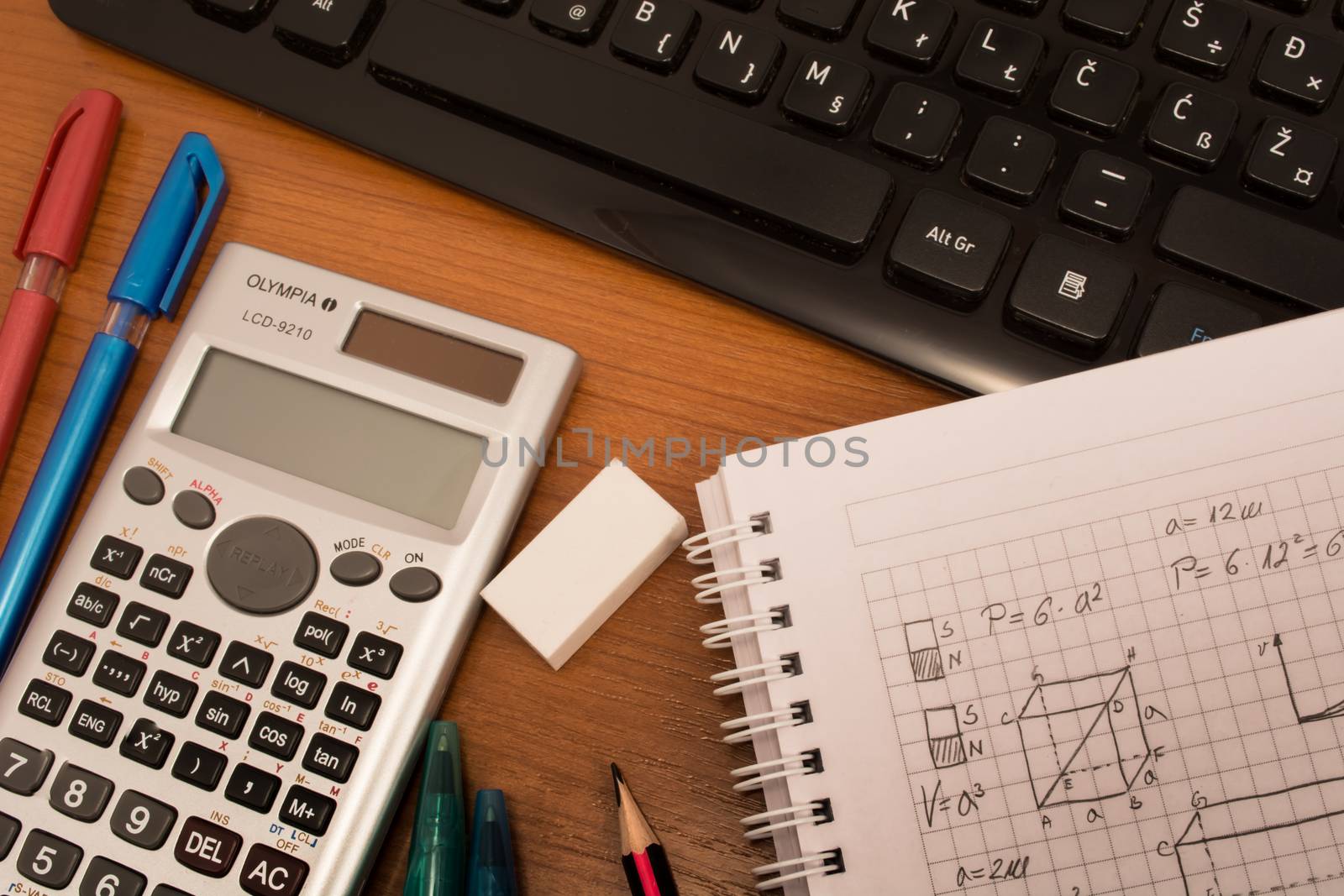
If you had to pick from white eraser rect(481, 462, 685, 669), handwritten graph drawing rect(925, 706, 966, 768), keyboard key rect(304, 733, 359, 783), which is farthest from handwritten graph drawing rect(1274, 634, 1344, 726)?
keyboard key rect(304, 733, 359, 783)

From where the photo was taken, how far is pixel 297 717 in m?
0.34

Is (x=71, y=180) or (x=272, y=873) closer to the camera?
(x=272, y=873)

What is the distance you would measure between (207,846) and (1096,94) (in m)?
0.42

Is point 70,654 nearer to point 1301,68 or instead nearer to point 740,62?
point 740,62

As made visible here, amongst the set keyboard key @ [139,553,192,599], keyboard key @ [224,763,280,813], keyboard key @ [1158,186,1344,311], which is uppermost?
keyboard key @ [1158,186,1344,311]

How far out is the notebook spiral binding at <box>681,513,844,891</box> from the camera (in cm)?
32

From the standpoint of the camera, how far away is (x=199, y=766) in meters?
0.33

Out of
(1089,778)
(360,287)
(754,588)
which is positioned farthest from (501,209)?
(1089,778)

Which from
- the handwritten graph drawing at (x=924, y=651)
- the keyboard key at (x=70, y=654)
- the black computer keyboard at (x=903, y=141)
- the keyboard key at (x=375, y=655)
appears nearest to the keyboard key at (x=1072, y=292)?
the black computer keyboard at (x=903, y=141)

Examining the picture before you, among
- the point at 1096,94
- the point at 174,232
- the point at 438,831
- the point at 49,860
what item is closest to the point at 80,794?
the point at 49,860

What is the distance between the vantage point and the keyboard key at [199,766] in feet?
1.09

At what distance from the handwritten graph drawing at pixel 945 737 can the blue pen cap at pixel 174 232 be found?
1.16 feet

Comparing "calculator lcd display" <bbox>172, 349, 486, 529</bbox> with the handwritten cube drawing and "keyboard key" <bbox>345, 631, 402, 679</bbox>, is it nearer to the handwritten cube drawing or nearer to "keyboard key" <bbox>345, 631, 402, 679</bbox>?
"keyboard key" <bbox>345, 631, 402, 679</bbox>

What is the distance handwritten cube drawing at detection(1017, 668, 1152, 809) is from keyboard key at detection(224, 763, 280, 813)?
0.25m
